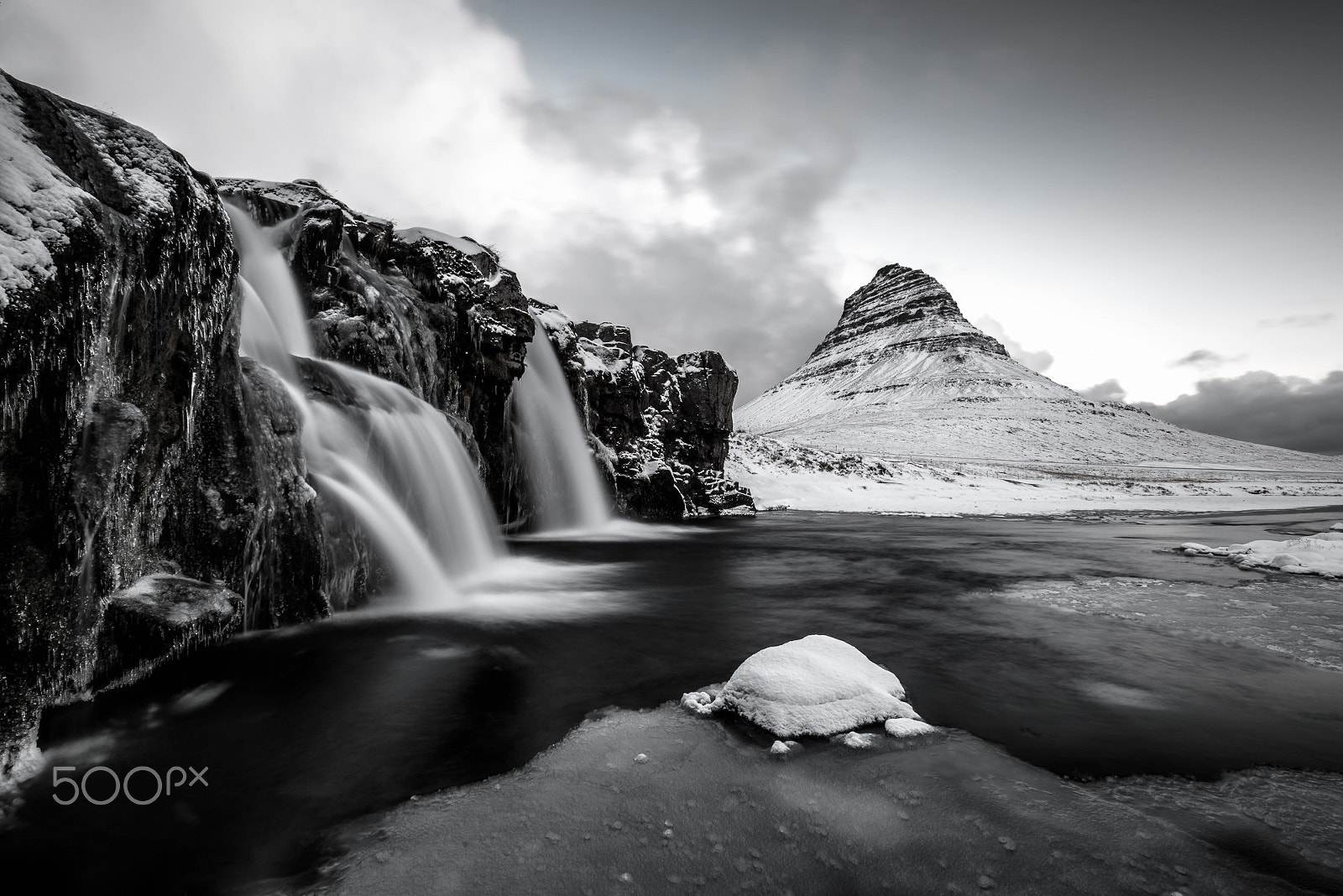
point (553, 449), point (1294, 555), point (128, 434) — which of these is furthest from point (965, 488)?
point (128, 434)

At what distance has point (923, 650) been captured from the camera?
26.5 ft

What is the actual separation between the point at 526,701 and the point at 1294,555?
Result: 18.5 meters

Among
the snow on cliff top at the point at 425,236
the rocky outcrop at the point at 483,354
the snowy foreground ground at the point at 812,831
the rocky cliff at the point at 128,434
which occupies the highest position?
the snow on cliff top at the point at 425,236

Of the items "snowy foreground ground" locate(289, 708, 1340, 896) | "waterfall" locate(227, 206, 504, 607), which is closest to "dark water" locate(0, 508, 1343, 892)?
"snowy foreground ground" locate(289, 708, 1340, 896)

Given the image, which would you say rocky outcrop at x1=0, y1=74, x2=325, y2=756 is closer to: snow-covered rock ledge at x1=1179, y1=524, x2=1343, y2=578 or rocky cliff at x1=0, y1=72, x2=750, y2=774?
rocky cliff at x1=0, y1=72, x2=750, y2=774

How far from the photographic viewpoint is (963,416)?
11306 cm

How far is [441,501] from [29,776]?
9053 millimetres

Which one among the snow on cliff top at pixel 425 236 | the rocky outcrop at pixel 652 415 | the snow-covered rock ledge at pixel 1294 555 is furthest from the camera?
the rocky outcrop at pixel 652 415

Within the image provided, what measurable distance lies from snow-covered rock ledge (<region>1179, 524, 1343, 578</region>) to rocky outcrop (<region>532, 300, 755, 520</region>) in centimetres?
2078

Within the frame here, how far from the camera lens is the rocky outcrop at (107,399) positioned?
4609 millimetres

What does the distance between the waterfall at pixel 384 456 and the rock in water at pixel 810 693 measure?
6911 millimetres

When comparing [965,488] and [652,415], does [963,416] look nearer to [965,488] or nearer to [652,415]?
[965,488]

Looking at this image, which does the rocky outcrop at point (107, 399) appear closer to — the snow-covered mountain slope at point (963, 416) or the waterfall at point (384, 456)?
the waterfall at point (384, 456)

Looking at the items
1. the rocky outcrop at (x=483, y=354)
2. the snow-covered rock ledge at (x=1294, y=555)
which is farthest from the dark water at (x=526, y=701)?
the rocky outcrop at (x=483, y=354)
